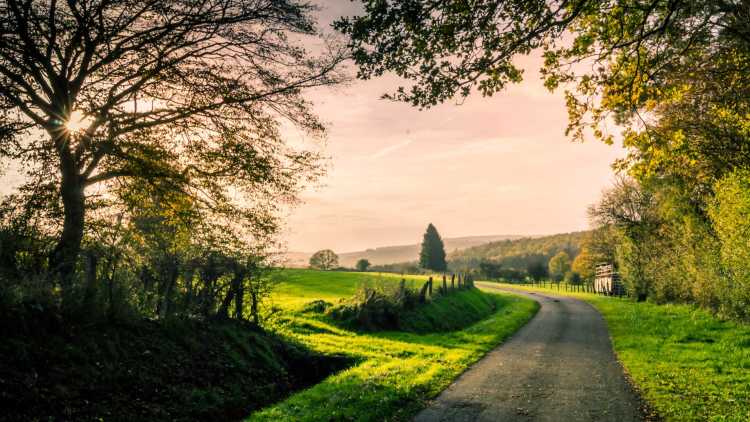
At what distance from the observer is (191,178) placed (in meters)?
13.9

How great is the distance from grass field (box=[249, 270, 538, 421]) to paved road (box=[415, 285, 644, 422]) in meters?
0.62

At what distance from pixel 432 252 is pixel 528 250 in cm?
6873

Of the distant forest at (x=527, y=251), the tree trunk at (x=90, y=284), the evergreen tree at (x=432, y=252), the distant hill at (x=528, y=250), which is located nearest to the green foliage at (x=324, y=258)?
the evergreen tree at (x=432, y=252)

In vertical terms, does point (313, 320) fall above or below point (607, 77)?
below

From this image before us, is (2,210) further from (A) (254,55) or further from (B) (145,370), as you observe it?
(A) (254,55)

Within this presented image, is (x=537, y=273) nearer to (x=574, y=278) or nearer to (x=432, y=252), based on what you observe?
(x=574, y=278)

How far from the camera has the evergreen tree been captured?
12162 cm

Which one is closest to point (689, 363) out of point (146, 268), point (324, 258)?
point (146, 268)

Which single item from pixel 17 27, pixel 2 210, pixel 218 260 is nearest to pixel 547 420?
pixel 218 260

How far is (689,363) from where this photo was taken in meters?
13.4

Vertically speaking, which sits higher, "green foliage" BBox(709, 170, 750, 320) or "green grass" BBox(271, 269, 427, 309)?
"green foliage" BBox(709, 170, 750, 320)

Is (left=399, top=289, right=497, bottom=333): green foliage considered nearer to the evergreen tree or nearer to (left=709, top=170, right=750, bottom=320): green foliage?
(left=709, top=170, right=750, bottom=320): green foliage

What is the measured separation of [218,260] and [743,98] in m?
16.2

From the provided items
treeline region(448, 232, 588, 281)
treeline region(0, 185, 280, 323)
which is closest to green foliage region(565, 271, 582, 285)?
treeline region(448, 232, 588, 281)
